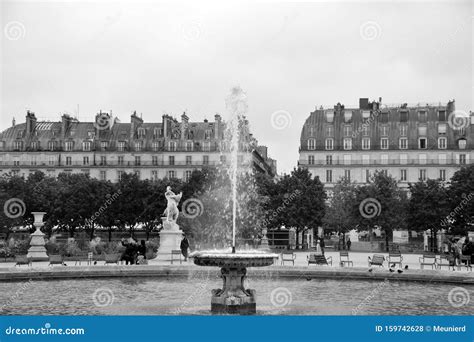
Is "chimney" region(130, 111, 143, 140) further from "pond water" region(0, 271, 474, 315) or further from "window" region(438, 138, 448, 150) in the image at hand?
"pond water" region(0, 271, 474, 315)

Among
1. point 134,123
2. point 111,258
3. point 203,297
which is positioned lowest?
point 203,297

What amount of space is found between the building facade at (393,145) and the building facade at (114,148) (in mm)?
10215

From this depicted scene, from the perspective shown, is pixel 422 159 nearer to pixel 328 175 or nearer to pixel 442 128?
pixel 442 128

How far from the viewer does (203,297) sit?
60.3 ft

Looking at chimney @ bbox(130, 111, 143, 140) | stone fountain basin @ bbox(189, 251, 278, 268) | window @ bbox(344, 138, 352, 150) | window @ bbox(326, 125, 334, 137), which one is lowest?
stone fountain basin @ bbox(189, 251, 278, 268)

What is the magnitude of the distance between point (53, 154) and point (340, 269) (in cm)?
7392

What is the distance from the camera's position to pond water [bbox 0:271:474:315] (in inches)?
627

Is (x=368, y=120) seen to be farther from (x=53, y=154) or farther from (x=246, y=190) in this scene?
(x=53, y=154)

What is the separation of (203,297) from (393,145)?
234 feet

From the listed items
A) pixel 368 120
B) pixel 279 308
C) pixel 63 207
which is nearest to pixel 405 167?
pixel 368 120

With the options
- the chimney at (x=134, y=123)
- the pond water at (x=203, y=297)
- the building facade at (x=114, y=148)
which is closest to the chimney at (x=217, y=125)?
the building facade at (x=114, y=148)

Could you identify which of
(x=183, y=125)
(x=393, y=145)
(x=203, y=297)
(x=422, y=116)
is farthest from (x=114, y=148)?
(x=203, y=297)

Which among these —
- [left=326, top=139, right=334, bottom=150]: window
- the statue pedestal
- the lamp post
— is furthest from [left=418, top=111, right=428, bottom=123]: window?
the lamp post

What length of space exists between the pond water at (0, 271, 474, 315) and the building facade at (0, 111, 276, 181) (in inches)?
2608
